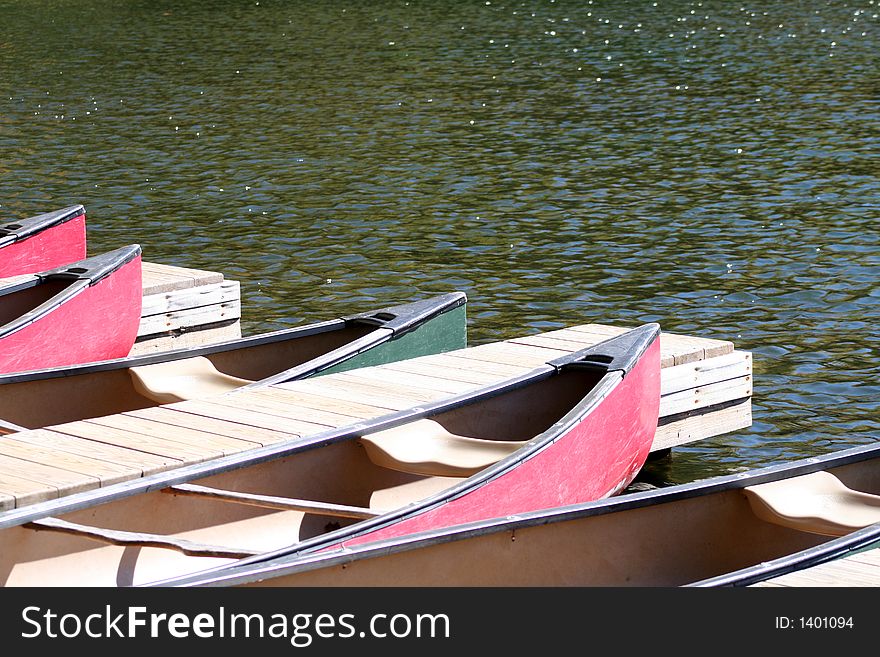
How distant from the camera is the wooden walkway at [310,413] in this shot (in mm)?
6203

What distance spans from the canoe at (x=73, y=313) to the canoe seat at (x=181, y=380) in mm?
1087

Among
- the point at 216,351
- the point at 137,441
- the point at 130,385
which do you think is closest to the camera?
the point at 137,441

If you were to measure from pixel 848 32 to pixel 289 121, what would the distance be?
1411cm

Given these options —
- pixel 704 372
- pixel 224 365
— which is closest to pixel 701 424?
pixel 704 372

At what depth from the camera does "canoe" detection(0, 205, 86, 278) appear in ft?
37.0

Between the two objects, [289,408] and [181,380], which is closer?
[289,408]

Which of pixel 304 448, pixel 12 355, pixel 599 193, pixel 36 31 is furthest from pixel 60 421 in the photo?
pixel 36 31

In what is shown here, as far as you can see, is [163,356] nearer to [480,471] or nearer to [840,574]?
[480,471]

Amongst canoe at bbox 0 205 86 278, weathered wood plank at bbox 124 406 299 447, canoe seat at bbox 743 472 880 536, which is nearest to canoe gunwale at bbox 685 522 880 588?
canoe seat at bbox 743 472 880 536

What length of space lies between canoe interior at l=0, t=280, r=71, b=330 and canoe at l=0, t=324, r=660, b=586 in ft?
9.40

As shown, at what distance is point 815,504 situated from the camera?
6.11 m

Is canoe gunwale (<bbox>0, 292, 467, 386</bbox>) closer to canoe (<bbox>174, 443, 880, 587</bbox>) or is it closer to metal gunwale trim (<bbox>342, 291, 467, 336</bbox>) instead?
metal gunwale trim (<bbox>342, 291, 467, 336</bbox>)

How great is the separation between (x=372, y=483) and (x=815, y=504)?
2.03 metres

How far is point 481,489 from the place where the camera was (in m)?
6.15
